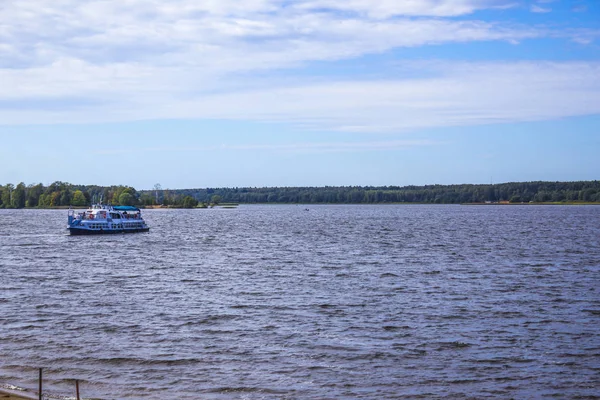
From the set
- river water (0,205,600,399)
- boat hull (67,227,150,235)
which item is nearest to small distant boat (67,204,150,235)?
boat hull (67,227,150,235)

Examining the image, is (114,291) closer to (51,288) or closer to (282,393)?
(51,288)

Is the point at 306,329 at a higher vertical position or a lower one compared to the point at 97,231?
lower

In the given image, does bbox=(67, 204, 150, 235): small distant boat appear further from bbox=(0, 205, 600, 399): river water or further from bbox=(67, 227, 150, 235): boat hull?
bbox=(0, 205, 600, 399): river water

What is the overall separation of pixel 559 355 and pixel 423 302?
1297 centimetres

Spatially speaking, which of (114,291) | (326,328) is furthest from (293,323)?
(114,291)

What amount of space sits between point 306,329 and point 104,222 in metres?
95.6

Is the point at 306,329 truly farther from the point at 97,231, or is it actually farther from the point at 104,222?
the point at 104,222

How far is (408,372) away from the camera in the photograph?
2573cm

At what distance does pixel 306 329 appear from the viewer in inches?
1300

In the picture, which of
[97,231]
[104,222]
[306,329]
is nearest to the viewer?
[306,329]

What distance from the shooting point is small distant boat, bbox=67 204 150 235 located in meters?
118

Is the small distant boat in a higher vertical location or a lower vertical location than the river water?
higher

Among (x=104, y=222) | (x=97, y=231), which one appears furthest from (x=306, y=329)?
(x=104, y=222)

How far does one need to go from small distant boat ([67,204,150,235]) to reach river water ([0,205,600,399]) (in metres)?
54.9
